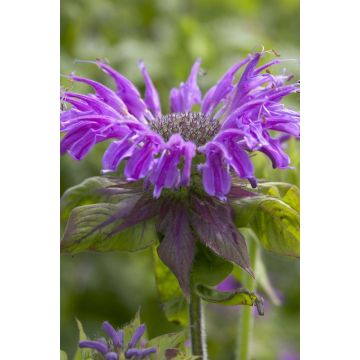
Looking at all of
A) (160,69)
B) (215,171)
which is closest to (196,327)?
(215,171)

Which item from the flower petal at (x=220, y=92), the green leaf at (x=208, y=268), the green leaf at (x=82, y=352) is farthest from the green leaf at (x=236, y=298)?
the flower petal at (x=220, y=92)

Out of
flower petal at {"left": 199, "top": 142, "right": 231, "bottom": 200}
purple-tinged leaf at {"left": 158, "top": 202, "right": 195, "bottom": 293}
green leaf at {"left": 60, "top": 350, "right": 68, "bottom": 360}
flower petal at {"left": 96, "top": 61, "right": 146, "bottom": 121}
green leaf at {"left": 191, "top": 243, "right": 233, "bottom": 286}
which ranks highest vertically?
flower petal at {"left": 96, "top": 61, "right": 146, "bottom": 121}

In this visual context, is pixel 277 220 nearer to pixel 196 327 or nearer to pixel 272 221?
pixel 272 221

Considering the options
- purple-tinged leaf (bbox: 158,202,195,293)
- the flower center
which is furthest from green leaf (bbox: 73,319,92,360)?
the flower center

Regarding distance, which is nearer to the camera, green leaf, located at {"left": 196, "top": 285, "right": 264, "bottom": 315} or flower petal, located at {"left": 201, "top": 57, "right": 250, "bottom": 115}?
green leaf, located at {"left": 196, "top": 285, "right": 264, "bottom": 315}

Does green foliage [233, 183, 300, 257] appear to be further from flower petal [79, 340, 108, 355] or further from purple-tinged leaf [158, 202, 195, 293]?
flower petal [79, 340, 108, 355]
